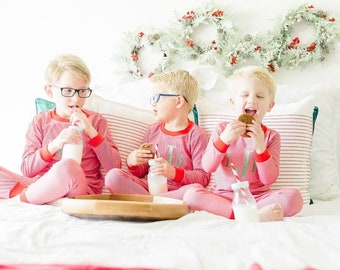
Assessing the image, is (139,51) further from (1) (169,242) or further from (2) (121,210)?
(1) (169,242)

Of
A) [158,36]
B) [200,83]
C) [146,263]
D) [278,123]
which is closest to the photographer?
[146,263]

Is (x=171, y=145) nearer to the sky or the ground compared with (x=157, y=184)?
nearer to the sky

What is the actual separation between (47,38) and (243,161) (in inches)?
58.3

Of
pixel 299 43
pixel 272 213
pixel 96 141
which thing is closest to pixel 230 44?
pixel 299 43

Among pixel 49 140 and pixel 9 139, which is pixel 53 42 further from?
pixel 49 140

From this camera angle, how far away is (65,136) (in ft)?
5.99

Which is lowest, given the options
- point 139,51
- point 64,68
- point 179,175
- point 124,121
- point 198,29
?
point 179,175

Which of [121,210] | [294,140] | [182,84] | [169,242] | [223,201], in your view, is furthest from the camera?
[182,84]

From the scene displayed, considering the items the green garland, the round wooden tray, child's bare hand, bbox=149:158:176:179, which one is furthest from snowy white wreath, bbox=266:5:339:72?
the round wooden tray

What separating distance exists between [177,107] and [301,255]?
3.86 ft

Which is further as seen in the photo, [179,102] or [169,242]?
[179,102]

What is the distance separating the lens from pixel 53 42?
2.82 metres

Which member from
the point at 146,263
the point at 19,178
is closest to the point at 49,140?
the point at 19,178

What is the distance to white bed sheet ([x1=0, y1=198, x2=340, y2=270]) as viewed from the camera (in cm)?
95
